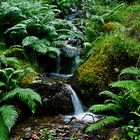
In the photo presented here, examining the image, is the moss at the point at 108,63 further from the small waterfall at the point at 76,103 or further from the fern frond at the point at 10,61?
the fern frond at the point at 10,61

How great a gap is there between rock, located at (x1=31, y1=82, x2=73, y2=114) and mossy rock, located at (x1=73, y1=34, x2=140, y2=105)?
0.69 meters

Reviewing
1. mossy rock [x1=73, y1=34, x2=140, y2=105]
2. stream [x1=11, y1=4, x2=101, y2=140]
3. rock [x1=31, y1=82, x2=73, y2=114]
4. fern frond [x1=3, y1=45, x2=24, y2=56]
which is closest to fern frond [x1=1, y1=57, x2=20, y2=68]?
fern frond [x1=3, y1=45, x2=24, y2=56]

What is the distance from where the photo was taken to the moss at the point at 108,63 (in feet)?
27.1

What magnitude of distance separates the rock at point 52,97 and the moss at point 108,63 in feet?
2.61

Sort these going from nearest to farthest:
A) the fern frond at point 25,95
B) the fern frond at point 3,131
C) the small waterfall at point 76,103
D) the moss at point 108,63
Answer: the fern frond at point 3,131 < the fern frond at point 25,95 < the small waterfall at point 76,103 < the moss at point 108,63

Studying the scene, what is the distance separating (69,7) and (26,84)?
24.9 feet

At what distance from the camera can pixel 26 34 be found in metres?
10.2

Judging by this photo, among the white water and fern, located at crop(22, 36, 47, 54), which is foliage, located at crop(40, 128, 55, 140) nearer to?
the white water

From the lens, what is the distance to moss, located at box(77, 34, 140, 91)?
27.1 ft

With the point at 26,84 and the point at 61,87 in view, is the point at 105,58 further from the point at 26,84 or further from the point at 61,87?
the point at 26,84

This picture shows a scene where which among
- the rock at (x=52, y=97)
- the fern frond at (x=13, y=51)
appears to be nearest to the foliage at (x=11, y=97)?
the rock at (x=52, y=97)

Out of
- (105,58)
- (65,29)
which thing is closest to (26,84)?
(105,58)

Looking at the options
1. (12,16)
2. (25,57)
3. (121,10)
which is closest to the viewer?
(25,57)

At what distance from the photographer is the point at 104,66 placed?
8.52 m
